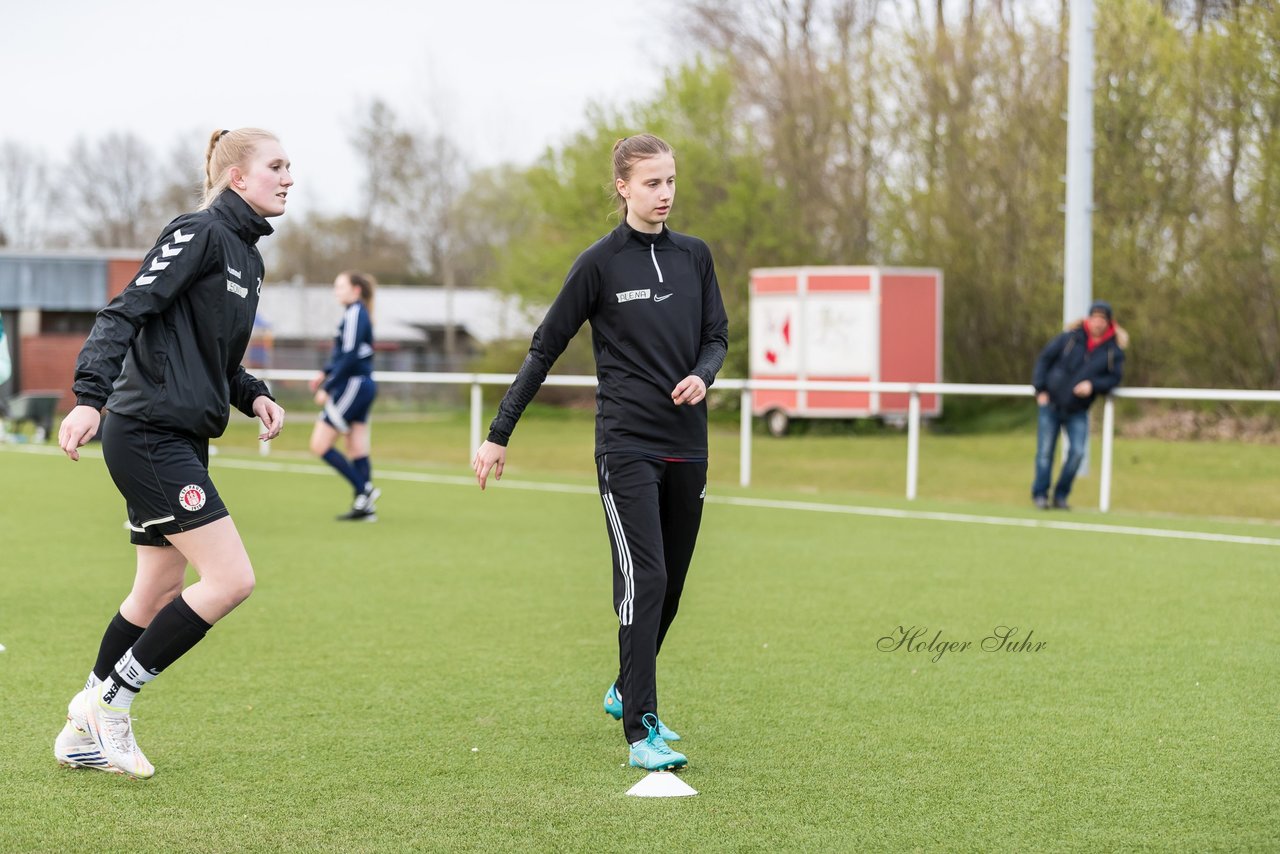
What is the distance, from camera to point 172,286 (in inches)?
167

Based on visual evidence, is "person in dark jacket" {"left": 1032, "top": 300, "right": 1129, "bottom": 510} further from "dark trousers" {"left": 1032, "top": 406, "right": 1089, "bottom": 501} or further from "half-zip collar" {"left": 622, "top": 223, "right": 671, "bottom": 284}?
"half-zip collar" {"left": 622, "top": 223, "right": 671, "bottom": 284}

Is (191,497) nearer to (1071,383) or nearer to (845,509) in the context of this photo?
(845,509)

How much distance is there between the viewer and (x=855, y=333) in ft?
88.7

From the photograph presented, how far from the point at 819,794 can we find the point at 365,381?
8.36 metres

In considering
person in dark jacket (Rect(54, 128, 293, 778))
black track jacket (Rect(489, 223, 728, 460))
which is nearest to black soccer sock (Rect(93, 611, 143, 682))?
person in dark jacket (Rect(54, 128, 293, 778))

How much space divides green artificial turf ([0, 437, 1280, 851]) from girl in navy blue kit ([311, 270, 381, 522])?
1.65 m

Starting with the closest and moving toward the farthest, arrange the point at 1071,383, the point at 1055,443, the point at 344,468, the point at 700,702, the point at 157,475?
the point at 157,475, the point at 700,702, the point at 344,468, the point at 1071,383, the point at 1055,443

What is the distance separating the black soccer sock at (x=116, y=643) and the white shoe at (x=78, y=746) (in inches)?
3.9

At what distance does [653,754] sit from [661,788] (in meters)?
0.20

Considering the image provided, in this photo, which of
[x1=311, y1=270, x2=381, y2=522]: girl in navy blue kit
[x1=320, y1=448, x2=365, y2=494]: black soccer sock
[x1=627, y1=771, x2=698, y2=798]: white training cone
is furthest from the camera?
[x1=320, y1=448, x2=365, y2=494]: black soccer sock

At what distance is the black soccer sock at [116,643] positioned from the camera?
4.64 m

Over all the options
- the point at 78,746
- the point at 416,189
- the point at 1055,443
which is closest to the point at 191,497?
the point at 78,746

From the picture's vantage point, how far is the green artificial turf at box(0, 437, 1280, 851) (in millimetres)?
4066

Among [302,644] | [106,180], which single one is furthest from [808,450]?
[106,180]
